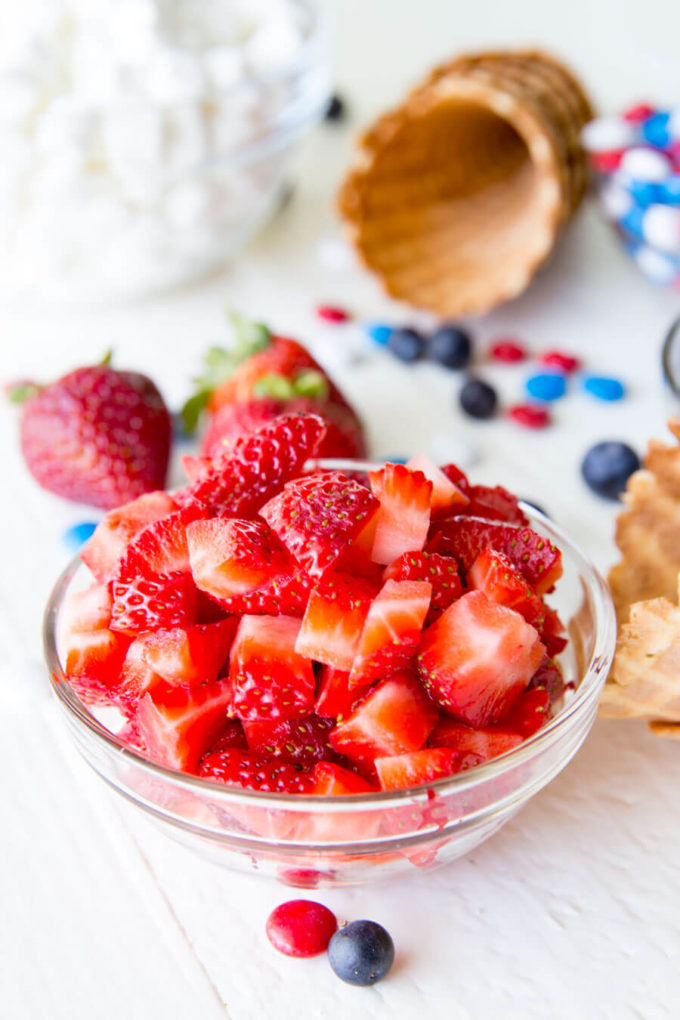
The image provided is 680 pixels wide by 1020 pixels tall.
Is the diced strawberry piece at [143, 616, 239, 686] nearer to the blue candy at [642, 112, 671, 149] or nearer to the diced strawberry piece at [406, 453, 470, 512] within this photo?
the diced strawberry piece at [406, 453, 470, 512]

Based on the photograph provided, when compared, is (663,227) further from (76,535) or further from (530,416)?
(76,535)

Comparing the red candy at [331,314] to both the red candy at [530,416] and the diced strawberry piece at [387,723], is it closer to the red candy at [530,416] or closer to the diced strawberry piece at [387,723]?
the red candy at [530,416]

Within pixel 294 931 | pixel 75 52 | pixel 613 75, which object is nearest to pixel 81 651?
pixel 294 931

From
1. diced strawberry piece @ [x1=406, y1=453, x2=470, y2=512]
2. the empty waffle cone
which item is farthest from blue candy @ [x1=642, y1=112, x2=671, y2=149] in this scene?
diced strawberry piece @ [x1=406, y1=453, x2=470, y2=512]

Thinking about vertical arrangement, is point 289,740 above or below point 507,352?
above

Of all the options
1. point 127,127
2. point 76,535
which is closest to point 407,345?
point 127,127

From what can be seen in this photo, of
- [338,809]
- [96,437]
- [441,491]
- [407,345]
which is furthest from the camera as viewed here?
[407,345]
